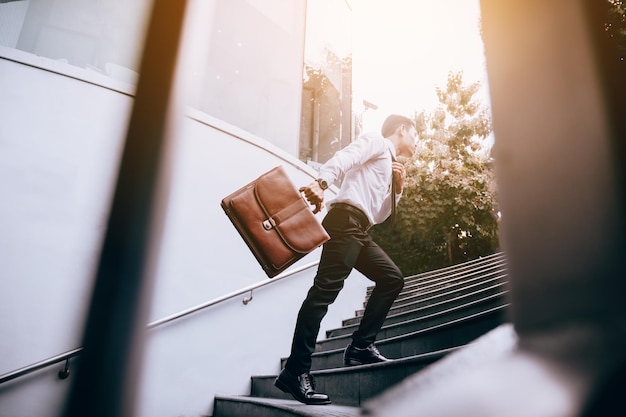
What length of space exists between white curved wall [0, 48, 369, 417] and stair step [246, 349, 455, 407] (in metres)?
1.22

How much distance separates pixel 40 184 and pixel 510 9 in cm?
320

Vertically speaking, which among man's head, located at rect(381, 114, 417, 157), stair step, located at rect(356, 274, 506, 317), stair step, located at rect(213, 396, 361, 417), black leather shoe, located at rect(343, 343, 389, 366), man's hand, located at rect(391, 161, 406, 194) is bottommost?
stair step, located at rect(213, 396, 361, 417)

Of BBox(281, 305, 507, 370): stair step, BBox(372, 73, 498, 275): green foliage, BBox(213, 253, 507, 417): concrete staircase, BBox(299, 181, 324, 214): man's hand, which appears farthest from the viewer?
BBox(372, 73, 498, 275): green foliage

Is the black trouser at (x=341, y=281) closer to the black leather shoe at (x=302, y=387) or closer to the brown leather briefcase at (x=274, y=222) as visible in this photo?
the black leather shoe at (x=302, y=387)

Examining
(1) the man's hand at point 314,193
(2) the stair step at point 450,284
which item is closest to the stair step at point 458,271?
(2) the stair step at point 450,284

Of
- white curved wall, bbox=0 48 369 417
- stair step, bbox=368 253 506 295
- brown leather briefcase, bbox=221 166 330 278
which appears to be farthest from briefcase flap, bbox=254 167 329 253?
stair step, bbox=368 253 506 295

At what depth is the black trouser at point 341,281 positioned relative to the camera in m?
2.16

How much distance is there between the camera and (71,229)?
2.95 m

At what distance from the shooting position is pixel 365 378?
6.93 ft

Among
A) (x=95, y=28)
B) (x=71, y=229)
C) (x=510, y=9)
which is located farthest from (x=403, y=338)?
(x=95, y=28)

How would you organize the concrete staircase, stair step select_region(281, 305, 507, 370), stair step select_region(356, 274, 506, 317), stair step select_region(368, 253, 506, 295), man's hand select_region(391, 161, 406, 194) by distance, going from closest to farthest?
1. the concrete staircase
2. stair step select_region(281, 305, 507, 370)
3. man's hand select_region(391, 161, 406, 194)
4. stair step select_region(356, 274, 506, 317)
5. stair step select_region(368, 253, 506, 295)

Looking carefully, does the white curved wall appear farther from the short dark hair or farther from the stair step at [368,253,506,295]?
the stair step at [368,253,506,295]

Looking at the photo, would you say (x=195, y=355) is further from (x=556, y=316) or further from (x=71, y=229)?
(x=556, y=316)

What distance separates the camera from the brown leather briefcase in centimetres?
214
